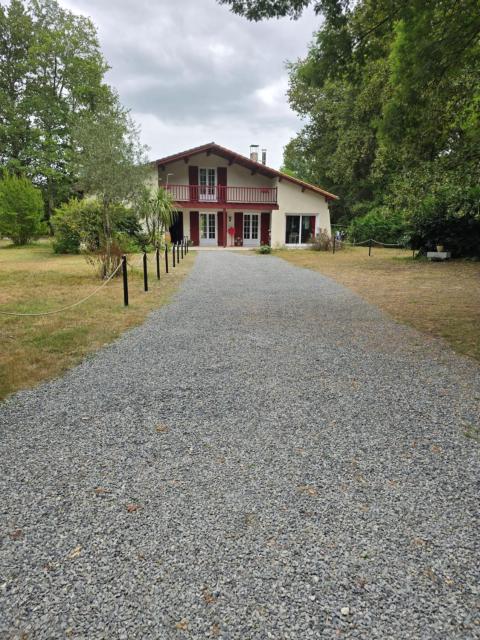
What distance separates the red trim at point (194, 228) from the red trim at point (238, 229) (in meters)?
2.44

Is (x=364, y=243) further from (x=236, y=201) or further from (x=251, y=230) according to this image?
(x=236, y=201)

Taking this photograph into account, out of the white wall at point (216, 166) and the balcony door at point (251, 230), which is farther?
the balcony door at point (251, 230)

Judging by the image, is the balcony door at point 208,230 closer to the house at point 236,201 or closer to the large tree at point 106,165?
the house at point 236,201

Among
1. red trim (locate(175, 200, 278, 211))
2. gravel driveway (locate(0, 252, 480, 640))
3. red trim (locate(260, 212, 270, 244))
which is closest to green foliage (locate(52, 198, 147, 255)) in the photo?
red trim (locate(175, 200, 278, 211))

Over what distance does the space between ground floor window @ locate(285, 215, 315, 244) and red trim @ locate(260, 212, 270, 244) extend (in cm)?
139

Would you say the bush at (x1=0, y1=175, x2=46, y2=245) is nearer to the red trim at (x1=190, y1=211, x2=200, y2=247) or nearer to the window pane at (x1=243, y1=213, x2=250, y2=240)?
the red trim at (x1=190, y1=211, x2=200, y2=247)

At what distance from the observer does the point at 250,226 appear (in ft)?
84.0

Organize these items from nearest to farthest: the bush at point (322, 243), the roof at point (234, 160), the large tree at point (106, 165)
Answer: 1. the large tree at point (106, 165)
2. the bush at point (322, 243)
3. the roof at point (234, 160)

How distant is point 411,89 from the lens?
750cm

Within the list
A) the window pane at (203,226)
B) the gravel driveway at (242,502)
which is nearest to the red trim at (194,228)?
the window pane at (203,226)

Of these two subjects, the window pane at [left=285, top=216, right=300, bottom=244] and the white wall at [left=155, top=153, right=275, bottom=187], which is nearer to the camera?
the white wall at [left=155, top=153, right=275, bottom=187]

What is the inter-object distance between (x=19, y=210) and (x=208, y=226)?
10990 mm

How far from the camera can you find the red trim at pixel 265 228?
25.4m

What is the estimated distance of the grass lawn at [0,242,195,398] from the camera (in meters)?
4.27
